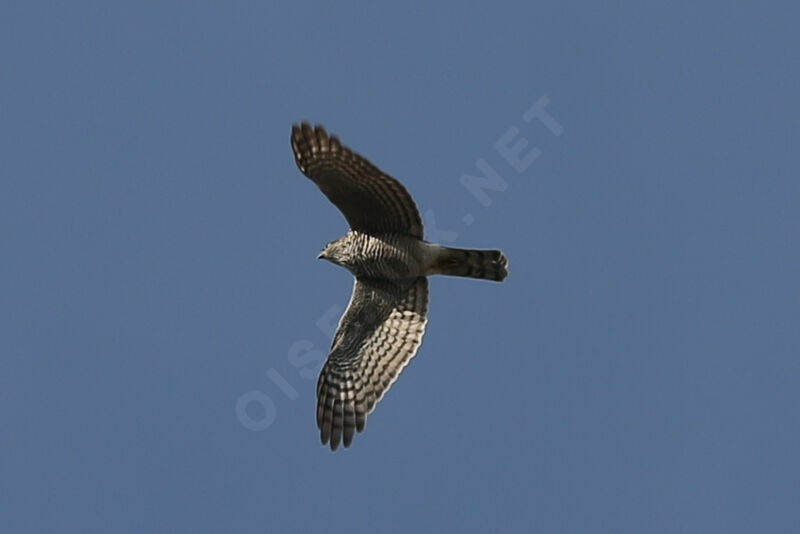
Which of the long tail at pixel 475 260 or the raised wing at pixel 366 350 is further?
the raised wing at pixel 366 350

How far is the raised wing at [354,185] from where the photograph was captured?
20.0 meters

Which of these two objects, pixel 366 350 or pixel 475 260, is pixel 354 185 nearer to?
pixel 475 260

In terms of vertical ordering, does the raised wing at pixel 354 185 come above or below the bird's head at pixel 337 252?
above

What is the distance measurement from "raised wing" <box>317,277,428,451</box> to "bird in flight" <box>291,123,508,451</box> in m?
0.01

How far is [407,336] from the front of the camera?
2144cm

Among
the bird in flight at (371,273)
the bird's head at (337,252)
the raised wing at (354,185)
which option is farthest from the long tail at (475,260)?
the bird's head at (337,252)

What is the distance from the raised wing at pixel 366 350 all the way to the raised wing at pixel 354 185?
1.00 m

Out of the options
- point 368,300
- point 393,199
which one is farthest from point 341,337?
point 393,199

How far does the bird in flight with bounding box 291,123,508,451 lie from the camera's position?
2020cm

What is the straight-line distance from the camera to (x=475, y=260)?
20922 millimetres

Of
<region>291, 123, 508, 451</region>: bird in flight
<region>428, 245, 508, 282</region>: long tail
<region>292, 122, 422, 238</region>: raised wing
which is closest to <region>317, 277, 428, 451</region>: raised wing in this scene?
<region>291, 123, 508, 451</region>: bird in flight

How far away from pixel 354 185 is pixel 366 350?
2.48 m

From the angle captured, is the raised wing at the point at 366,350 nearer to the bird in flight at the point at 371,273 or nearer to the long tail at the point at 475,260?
the bird in flight at the point at 371,273

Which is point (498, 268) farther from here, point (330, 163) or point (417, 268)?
point (330, 163)
